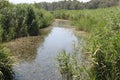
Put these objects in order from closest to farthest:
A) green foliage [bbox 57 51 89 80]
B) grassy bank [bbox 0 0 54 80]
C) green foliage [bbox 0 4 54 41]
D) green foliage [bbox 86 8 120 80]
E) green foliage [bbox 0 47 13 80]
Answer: green foliage [bbox 86 8 120 80] < green foliage [bbox 57 51 89 80] < green foliage [bbox 0 47 13 80] < grassy bank [bbox 0 0 54 80] < green foliage [bbox 0 4 54 41]

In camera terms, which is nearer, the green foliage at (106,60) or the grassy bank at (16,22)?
the green foliage at (106,60)

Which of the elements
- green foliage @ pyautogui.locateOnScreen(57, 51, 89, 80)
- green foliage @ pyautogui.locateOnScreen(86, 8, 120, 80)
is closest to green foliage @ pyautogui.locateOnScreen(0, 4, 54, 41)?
green foliage @ pyautogui.locateOnScreen(57, 51, 89, 80)

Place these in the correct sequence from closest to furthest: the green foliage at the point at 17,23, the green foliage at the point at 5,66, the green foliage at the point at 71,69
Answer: the green foliage at the point at 71,69 < the green foliage at the point at 5,66 < the green foliage at the point at 17,23

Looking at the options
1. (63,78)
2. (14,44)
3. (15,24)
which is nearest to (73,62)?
(63,78)

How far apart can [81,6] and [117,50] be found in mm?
60957

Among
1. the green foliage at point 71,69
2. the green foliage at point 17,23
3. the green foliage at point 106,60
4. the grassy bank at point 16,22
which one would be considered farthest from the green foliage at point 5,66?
the green foliage at point 17,23

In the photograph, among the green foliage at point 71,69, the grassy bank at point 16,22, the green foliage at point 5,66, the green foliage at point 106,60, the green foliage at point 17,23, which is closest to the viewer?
the green foliage at point 106,60

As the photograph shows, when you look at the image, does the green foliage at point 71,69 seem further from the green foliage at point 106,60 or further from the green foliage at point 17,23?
the green foliage at point 17,23

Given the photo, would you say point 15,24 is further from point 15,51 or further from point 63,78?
point 63,78

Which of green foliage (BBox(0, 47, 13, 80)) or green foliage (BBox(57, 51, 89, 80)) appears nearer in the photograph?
green foliage (BBox(57, 51, 89, 80))

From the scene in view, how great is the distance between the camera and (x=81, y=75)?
6.32m

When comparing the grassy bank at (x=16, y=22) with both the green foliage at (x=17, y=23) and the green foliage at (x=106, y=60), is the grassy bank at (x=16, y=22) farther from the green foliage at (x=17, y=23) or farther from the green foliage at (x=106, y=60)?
the green foliage at (x=106, y=60)

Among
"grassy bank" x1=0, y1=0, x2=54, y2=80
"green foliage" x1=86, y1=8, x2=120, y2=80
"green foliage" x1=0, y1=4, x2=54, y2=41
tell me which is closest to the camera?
"green foliage" x1=86, y1=8, x2=120, y2=80

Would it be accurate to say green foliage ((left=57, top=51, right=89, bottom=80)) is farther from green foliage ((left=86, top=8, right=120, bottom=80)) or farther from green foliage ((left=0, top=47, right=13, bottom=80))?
green foliage ((left=0, top=47, right=13, bottom=80))
